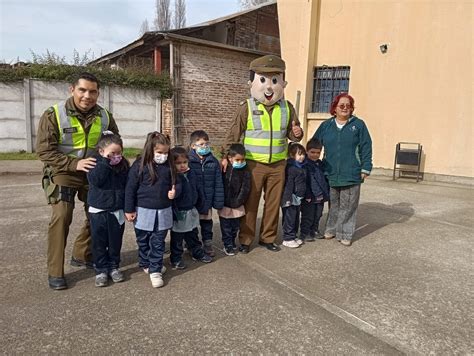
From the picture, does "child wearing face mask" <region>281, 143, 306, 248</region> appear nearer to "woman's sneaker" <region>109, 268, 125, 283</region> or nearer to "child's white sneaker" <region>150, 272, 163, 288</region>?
"child's white sneaker" <region>150, 272, 163, 288</region>

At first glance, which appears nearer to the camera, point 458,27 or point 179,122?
point 458,27

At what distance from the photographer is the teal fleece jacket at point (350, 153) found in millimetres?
4316

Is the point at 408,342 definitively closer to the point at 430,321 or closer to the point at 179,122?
the point at 430,321

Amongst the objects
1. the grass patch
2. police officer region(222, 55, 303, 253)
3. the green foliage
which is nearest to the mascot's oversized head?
police officer region(222, 55, 303, 253)

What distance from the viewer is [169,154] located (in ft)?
10.5

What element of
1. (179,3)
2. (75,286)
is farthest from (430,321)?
(179,3)

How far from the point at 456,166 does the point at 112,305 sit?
8.35 m

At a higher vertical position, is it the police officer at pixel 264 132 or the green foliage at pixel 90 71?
the green foliage at pixel 90 71

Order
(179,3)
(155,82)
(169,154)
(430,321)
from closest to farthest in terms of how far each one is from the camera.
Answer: (430,321) → (169,154) → (155,82) → (179,3)

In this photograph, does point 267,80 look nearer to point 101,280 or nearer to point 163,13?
point 101,280

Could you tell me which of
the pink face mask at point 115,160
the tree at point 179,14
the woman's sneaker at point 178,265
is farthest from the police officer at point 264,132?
the tree at point 179,14

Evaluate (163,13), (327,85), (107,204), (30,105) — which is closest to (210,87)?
(327,85)

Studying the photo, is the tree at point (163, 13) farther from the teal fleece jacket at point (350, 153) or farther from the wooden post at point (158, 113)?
the teal fleece jacket at point (350, 153)

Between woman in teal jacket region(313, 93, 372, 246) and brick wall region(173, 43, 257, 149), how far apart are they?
30.4ft
